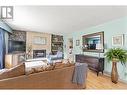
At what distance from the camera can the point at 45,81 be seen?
2.36 m

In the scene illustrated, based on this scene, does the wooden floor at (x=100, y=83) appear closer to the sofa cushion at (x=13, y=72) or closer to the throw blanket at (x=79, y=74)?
the throw blanket at (x=79, y=74)

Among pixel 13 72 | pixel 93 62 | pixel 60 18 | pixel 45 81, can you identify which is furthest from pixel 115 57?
pixel 13 72

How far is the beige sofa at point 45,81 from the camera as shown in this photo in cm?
200

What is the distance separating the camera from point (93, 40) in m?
3.14

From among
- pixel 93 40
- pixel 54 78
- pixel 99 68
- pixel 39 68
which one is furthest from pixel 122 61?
pixel 39 68

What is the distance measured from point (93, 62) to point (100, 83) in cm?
54

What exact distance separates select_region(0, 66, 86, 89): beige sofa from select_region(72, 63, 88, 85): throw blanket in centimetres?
8

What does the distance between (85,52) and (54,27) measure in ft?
3.36

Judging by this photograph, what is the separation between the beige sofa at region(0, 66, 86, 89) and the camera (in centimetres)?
200

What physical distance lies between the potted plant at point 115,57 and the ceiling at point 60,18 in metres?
0.81

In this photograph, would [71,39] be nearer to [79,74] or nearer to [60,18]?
[60,18]

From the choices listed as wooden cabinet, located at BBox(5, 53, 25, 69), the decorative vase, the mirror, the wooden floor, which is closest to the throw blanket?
the wooden floor

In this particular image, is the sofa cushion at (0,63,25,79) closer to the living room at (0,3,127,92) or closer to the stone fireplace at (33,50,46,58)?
the living room at (0,3,127,92)

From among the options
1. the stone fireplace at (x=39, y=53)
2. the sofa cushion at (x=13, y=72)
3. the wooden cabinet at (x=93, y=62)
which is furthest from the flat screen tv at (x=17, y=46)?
the wooden cabinet at (x=93, y=62)
